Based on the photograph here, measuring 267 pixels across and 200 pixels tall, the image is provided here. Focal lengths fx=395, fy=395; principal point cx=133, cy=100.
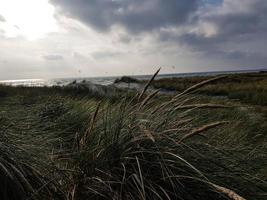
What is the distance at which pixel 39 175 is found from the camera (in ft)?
9.96

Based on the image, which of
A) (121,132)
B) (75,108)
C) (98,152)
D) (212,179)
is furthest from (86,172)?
(75,108)

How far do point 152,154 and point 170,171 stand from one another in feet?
0.99

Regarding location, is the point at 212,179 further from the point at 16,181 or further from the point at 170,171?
the point at 16,181

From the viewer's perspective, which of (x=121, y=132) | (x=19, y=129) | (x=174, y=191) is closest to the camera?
(x=174, y=191)

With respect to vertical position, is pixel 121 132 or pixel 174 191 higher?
pixel 121 132

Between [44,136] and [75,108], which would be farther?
[75,108]

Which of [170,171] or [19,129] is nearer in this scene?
[170,171]

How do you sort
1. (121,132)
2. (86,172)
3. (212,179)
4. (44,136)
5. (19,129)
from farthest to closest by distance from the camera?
(44,136)
(19,129)
(121,132)
(86,172)
(212,179)

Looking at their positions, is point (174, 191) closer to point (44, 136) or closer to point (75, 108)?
point (44, 136)

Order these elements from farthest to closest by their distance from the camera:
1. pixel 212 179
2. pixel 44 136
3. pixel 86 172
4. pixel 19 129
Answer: pixel 44 136 < pixel 19 129 < pixel 86 172 < pixel 212 179

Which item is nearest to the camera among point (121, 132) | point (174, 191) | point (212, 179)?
point (174, 191)

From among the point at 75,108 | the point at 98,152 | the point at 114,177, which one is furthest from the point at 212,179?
the point at 75,108

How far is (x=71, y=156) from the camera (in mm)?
3512

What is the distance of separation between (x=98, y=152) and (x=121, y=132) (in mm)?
269
